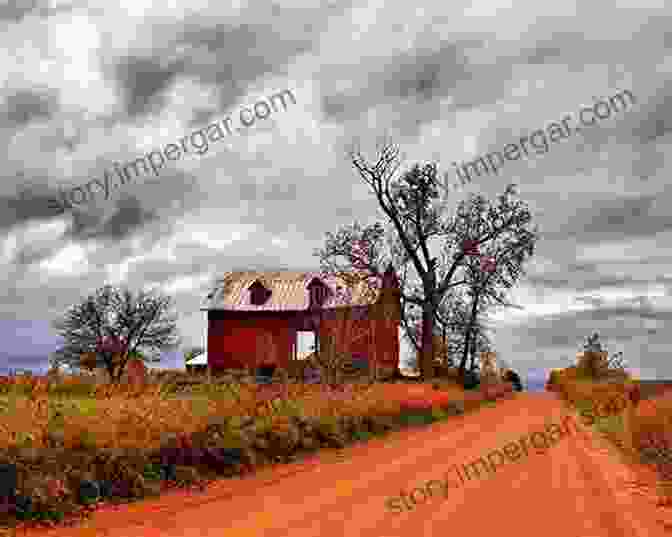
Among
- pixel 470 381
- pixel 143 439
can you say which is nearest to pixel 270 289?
pixel 470 381

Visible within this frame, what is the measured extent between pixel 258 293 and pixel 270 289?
93 cm

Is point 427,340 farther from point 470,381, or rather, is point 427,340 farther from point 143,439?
point 143,439

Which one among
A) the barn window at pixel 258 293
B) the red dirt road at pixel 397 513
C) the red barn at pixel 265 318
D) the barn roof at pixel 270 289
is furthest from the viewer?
the barn window at pixel 258 293

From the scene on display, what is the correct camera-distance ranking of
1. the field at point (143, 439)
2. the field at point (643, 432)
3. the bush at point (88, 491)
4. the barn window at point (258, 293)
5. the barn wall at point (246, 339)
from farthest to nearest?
1. the barn window at point (258, 293)
2. the barn wall at point (246, 339)
3. the field at point (643, 432)
4. the bush at point (88, 491)
5. the field at point (143, 439)

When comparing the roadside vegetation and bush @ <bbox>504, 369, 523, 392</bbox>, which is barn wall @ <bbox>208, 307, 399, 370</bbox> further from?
bush @ <bbox>504, 369, 523, 392</bbox>

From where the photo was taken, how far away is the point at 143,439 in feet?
39.0

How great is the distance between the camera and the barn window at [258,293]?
5381 cm

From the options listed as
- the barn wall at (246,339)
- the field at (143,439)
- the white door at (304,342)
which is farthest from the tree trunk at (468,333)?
the field at (143,439)

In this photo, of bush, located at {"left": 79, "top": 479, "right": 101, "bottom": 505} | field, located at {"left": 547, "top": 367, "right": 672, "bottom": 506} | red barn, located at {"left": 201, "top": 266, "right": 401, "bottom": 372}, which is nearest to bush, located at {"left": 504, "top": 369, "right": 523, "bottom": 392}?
red barn, located at {"left": 201, "top": 266, "right": 401, "bottom": 372}

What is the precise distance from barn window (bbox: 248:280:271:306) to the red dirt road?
37.0m

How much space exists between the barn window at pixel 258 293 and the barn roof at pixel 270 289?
0.83ft

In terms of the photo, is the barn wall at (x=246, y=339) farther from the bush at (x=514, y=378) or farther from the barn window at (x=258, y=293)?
the bush at (x=514, y=378)

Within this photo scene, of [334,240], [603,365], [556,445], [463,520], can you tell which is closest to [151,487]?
[463,520]

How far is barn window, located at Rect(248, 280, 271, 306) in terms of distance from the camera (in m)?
53.8
